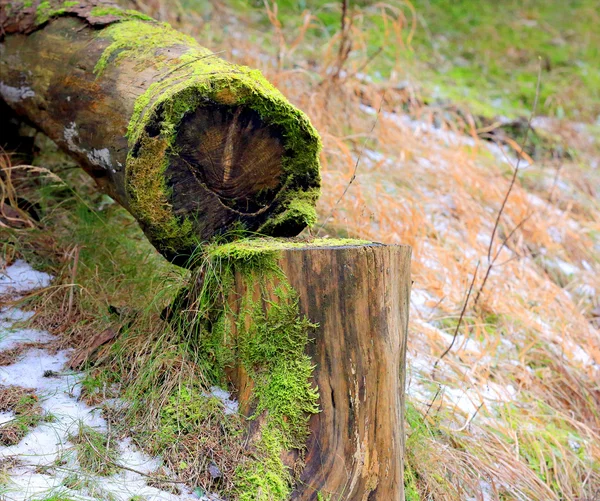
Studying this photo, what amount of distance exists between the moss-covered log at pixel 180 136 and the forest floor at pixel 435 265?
28 cm

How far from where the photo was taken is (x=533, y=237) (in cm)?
442

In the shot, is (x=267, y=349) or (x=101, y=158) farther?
(x=101, y=158)

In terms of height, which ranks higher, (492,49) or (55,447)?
(492,49)

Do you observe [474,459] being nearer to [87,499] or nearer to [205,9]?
[87,499]

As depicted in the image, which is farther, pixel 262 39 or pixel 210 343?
pixel 262 39

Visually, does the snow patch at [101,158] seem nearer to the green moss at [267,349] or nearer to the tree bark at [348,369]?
the green moss at [267,349]

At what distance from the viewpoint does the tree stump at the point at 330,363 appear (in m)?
1.84

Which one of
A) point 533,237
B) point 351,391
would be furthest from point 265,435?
point 533,237

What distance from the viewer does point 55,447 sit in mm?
1809

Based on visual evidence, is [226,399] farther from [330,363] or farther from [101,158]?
[101,158]

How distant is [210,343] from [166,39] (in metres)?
1.17

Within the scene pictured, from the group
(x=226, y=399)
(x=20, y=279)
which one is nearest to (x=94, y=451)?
(x=226, y=399)

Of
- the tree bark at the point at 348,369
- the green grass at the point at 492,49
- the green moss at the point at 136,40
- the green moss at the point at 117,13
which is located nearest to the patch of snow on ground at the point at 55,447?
the tree bark at the point at 348,369

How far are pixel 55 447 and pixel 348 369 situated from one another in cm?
92
